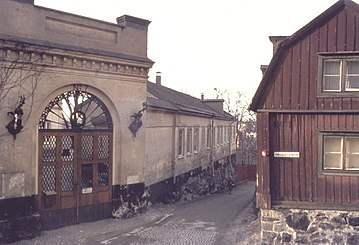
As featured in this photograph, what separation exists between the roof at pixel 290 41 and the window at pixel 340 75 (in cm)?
96

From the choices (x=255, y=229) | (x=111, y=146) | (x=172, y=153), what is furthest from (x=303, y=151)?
(x=172, y=153)

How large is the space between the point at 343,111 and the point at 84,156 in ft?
27.2

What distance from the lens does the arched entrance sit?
12531 millimetres

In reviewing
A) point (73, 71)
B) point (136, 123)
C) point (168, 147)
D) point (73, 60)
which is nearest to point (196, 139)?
point (168, 147)

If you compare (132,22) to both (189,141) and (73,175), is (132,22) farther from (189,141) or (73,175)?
(189,141)

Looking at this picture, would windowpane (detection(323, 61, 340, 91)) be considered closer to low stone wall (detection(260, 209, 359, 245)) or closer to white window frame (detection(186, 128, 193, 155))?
low stone wall (detection(260, 209, 359, 245))

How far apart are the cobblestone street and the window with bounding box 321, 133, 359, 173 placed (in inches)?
123

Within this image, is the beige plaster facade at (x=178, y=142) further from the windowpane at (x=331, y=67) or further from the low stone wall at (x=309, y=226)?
the windowpane at (x=331, y=67)

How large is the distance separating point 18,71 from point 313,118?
8.58 m

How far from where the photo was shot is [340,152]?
37.0ft

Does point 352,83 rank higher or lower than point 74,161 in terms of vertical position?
higher

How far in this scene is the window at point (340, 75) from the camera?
1124cm

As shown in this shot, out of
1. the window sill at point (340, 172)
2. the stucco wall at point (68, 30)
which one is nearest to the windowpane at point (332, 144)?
the window sill at point (340, 172)

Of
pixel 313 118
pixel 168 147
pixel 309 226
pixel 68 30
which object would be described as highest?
pixel 68 30
